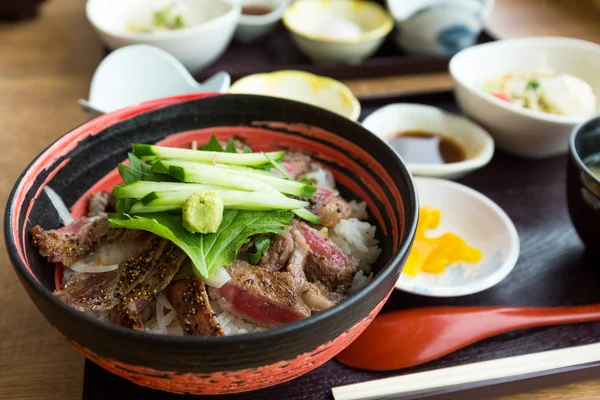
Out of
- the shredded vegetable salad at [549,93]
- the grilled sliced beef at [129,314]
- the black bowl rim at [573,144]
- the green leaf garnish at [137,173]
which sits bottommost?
the shredded vegetable salad at [549,93]

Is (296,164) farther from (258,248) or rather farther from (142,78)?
(142,78)

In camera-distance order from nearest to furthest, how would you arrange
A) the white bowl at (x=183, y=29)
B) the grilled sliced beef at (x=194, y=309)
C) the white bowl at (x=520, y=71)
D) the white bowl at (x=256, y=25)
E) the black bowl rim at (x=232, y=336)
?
the black bowl rim at (x=232, y=336)
the grilled sliced beef at (x=194, y=309)
the white bowl at (x=520, y=71)
the white bowl at (x=183, y=29)
the white bowl at (x=256, y=25)

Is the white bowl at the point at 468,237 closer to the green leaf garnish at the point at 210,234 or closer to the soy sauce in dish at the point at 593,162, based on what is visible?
the soy sauce in dish at the point at 593,162

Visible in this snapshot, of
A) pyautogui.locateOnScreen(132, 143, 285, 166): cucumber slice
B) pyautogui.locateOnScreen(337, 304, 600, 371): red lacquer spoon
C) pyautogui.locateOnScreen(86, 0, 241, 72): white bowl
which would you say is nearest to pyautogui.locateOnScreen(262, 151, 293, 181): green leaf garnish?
pyautogui.locateOnScreen(132, 143, 285, 166): cucumber slice

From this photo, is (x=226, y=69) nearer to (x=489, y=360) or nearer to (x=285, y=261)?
(x=285, y=261)

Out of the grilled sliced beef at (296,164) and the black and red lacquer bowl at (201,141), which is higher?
the black and red lacquer bowl at (201,141)

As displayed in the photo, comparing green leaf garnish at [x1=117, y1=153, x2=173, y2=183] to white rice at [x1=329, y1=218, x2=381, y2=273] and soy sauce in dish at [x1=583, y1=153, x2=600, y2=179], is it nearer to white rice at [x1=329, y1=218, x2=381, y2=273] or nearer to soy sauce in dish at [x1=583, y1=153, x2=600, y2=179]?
white rice at [x1=329, y1=218, x2=381, y2=273]

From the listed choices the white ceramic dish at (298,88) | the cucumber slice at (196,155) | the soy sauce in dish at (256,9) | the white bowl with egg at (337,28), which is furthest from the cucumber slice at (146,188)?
the soy sauce in dish at (256,9)
